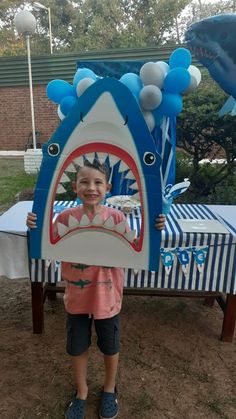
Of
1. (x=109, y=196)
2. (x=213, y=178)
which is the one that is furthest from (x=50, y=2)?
(x=109, y=196)

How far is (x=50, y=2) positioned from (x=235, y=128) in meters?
28.6

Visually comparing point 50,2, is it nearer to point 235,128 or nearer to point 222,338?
point 235,128

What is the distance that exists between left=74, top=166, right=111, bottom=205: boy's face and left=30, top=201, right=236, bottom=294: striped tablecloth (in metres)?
0.66

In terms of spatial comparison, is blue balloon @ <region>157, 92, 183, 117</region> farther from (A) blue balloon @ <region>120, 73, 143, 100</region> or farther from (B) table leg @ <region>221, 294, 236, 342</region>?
(B) table leg @ <region>221, 294, 236, 342</region>

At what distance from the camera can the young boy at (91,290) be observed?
5.21 ft

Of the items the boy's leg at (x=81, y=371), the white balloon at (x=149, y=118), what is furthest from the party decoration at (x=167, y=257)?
the white balloon at (x=149, y=118)

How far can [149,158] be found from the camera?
1544 mm

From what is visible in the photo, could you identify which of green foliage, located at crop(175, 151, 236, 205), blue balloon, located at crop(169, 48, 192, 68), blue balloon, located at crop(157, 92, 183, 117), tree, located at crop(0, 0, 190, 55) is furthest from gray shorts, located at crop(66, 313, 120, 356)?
tree, located at crop(0, 0, 190, 55)

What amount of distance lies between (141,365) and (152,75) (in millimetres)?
2048

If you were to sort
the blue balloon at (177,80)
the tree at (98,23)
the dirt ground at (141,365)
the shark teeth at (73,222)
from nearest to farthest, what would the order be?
the shark teeth at (73,222) < the dirt ground at (141,365) < the blue balloon at (177,80) < the tree at (98,23)

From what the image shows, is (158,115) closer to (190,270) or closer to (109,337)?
(190,270)

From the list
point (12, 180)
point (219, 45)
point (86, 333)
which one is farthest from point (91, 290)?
point (12, 180)

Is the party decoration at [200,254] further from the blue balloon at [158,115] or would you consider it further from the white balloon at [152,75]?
the white balloon at [152,75]

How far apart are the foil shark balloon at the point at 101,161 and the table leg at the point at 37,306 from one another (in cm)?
80
